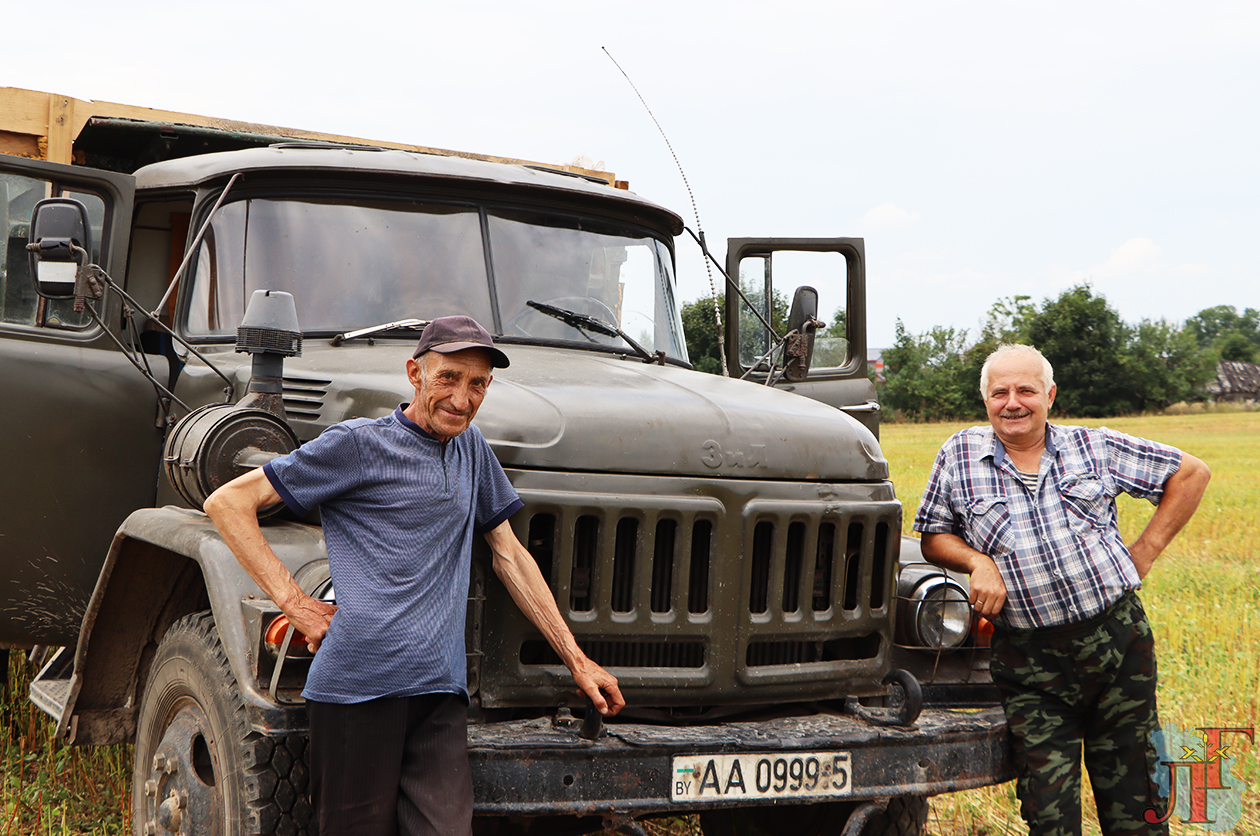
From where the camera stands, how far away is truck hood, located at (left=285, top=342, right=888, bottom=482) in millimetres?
3355

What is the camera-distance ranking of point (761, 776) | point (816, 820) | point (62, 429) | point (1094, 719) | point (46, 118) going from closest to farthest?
point (761, 776) < point (1094, 719) < point (816, 820) < point (62, 429) < point (46, 118)

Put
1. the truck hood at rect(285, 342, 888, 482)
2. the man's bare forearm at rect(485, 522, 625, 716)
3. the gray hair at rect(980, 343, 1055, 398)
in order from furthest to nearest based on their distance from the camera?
1. the gray hair at rect(980, 343, 1055, 398)
2. the truck hood at rect(285, 342, 888, 482)
3. the man's bare forearm at rect(485, 522, 625, 716)

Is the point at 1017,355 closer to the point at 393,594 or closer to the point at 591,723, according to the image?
the point at 591,723

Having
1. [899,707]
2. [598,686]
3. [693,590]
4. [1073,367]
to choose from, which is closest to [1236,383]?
[1073,367]

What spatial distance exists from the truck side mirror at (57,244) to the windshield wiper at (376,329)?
2.75 feet

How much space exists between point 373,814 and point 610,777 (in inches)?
23.9

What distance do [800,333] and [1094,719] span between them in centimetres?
191

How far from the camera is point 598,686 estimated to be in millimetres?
3133

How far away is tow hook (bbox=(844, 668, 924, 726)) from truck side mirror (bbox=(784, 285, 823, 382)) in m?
1.65

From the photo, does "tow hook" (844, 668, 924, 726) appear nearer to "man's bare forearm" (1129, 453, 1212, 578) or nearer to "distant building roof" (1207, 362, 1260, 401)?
"man's bare forearm" (1129, 453, 1212, 578)

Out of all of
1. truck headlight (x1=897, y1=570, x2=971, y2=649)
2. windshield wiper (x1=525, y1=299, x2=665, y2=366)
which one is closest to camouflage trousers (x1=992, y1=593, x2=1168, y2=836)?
truck headlight (x1=897, y1=570, x2=971, y2=649)

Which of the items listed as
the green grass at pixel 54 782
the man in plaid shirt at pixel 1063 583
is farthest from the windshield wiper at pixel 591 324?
the green grass at pixel 54 782

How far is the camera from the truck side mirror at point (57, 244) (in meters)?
3.82

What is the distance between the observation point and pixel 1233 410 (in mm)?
60844
